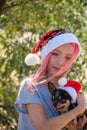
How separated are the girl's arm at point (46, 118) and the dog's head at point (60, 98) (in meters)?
0.07

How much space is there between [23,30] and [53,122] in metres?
2.03

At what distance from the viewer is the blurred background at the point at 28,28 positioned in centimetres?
367

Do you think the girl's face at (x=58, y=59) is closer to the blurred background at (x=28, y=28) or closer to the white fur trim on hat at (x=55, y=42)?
the white fur trim on hat at (x=55, y=42)

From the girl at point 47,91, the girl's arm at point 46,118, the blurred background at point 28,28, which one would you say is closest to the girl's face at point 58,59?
the girl at point 47,91

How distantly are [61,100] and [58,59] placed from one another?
214 millimetres

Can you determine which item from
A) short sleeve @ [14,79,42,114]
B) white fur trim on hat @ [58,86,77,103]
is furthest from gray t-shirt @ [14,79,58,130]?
white fur trim on hat @ [58,86,77,103]

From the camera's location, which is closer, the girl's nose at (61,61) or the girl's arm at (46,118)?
the girl's arm at (46,118)

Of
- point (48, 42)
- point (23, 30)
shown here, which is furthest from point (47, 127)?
point (23, 30)

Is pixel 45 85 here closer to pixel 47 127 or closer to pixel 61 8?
pixel 47 127

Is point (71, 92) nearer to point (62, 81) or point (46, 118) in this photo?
point (62, 81)

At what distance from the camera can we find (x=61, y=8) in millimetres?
3768

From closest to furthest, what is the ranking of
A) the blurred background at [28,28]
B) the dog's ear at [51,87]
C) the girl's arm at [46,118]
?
the girl's arm at [46,118] → the dog's ear at [51,87] → the blurred background at [28,28]

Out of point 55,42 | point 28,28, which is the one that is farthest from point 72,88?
point 28,28

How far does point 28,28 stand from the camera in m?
3.79
